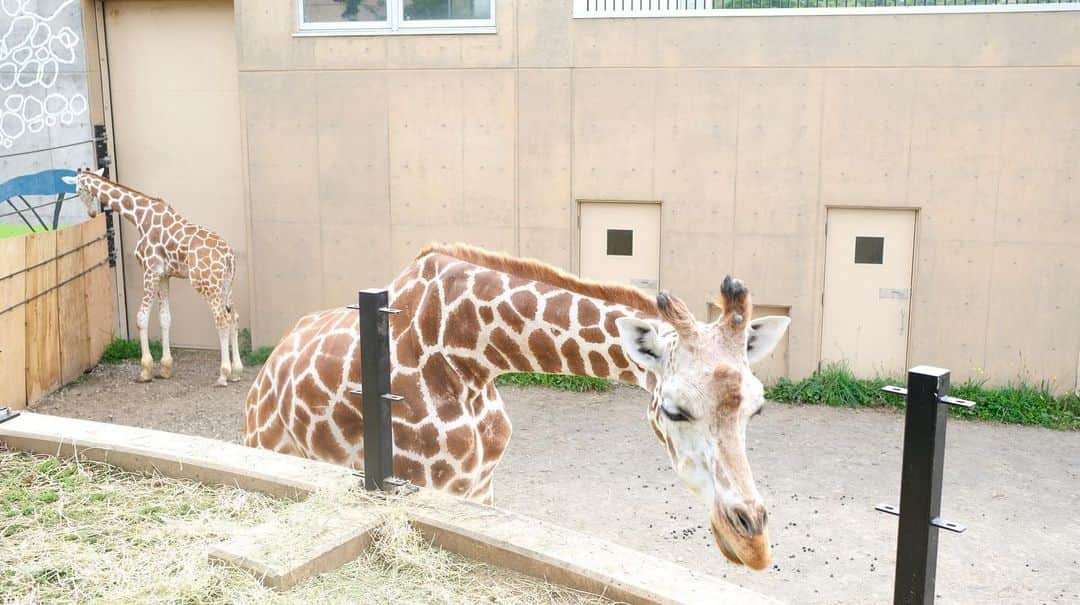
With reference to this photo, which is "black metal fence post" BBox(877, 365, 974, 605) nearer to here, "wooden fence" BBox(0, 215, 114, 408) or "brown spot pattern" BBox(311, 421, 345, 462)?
"brown spot pattern" BBox(311, 421, 345, 462)

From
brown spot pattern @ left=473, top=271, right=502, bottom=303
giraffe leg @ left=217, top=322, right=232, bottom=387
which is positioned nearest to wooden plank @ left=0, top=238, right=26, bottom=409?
giraffe leg @ left=217, top=322, right=232, bottom=387

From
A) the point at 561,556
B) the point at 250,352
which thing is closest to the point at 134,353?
the point at 250,352

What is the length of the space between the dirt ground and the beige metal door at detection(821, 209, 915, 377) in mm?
862

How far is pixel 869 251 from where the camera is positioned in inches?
392

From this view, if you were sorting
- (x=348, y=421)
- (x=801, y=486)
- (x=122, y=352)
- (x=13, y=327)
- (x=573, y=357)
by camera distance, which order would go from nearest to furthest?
(x=573, y=357) < (x=348, y=421) < (x=801, y=486) < (x=13, y=327) < (x=122, y=352)

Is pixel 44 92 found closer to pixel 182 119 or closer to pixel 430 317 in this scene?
pixel 182 119

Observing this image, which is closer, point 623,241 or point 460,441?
point 460,441

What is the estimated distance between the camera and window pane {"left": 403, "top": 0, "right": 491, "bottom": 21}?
1051 centimetres

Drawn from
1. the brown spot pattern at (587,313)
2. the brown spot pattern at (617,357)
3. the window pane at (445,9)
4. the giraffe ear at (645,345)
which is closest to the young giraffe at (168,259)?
the window pane at (445,9)

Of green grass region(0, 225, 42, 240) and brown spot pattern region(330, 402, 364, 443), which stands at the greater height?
green grass region(0, 225, 42, 240)

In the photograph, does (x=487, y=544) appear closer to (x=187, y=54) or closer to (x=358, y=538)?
(x=358, y=538)

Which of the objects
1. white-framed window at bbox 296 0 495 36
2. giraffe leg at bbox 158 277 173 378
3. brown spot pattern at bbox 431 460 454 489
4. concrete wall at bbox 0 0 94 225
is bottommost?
giraffe leg at bbox 158 277 173 378

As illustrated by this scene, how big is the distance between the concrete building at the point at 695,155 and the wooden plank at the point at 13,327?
258 cm

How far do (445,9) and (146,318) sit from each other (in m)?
4.59
